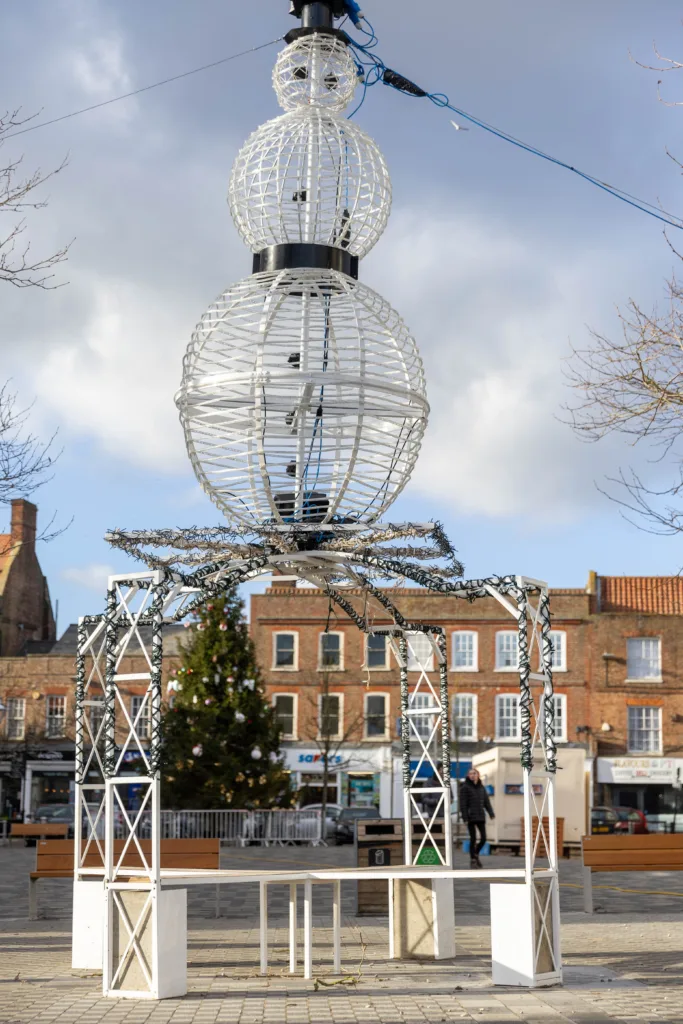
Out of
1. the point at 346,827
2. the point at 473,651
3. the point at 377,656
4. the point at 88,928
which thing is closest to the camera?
the point at 88,928

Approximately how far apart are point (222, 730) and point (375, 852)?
64.0 ft

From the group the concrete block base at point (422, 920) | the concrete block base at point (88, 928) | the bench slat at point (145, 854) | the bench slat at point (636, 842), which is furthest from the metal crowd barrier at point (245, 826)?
the concrete block base at point (422, 920)

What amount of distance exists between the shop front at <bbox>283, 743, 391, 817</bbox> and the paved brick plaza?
30121 mm

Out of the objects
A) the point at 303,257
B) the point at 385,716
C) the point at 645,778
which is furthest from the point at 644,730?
the point at 303,257

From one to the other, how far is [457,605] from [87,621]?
117 ft

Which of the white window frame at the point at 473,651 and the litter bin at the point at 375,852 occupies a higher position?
the white window frame at the point at 473,651

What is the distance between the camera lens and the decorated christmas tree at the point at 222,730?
31312 mm

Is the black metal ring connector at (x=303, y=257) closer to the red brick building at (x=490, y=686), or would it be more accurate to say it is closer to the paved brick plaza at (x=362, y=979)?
the paved brick plaza at (x=362, y=979)

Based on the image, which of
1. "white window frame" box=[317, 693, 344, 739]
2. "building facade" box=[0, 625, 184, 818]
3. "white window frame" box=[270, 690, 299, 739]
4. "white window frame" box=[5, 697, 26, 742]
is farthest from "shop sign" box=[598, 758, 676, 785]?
"white window frame" box=[5, 697, 26, 742]

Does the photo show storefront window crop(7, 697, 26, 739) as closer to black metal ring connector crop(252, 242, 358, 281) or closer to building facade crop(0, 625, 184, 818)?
building facade crop(0, 625, 184, 818)

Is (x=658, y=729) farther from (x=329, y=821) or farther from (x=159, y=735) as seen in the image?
(x=159, y=735)

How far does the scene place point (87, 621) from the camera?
1027 centimetres

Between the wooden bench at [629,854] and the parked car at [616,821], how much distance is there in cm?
2312

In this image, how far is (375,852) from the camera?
12766 millimetres
